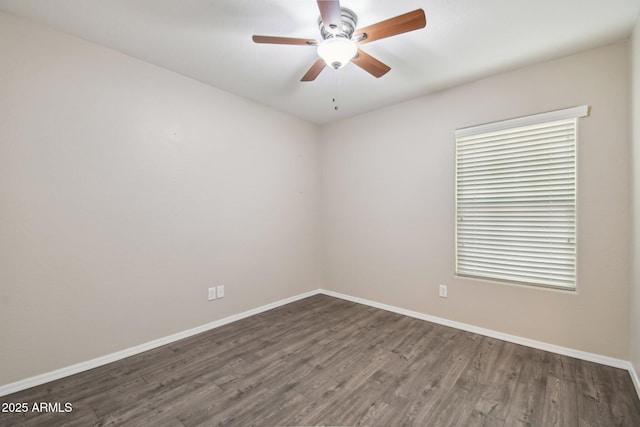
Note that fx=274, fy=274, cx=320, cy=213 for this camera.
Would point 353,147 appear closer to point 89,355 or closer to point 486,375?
point 486,375

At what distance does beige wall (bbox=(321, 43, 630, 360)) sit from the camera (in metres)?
2.21

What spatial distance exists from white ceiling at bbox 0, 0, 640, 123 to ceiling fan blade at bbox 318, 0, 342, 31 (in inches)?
14.1

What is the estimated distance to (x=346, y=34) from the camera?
1.96 metres

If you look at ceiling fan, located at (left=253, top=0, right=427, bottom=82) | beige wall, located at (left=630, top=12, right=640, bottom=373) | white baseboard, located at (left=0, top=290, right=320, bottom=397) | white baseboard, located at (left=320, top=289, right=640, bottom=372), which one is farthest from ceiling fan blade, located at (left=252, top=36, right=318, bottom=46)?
white baseboard, located at (left=320, top=289, right=640, bottom=372)

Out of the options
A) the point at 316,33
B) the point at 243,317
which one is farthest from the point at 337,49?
the point at 243,317

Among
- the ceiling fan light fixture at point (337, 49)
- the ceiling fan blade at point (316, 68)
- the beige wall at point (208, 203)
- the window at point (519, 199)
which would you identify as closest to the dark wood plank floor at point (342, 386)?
the beige wall at point (208, 203)

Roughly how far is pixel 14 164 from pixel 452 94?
3864 mm

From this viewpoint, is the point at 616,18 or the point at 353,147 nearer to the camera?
the point at 616,18

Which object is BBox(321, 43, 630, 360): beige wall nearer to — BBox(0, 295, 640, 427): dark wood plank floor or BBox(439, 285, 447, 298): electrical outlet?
BBox(439, 285, 447, 298): electrical outlet

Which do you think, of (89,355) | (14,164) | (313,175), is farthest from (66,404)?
(313,175)

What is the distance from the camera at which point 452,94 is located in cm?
300

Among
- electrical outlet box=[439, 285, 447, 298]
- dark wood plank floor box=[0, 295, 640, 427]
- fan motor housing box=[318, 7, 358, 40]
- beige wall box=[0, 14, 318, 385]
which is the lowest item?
dark wood plank floor box=[0, 295, 640, 427]

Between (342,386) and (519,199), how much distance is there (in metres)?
2.29

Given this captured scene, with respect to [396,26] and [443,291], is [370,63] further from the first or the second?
[443,291]
